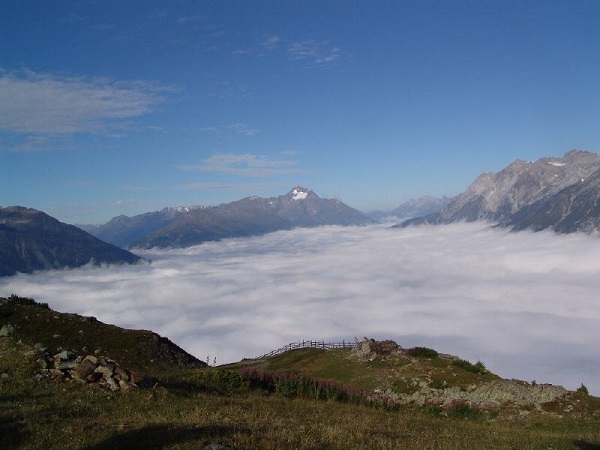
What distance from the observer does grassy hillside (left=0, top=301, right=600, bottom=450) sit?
12.1 metres

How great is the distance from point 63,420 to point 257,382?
497 inches

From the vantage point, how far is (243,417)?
15453 millimetres

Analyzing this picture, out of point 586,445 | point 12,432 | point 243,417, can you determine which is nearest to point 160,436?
point 243,417

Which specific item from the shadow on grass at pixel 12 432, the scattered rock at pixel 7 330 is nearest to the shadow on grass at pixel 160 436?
the shadow on grass at pixel 12 432

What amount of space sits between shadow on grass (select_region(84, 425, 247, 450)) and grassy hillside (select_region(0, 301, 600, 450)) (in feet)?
0.09

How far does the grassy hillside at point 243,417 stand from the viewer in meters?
12.1

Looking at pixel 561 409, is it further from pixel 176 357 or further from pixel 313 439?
pixel 176 357

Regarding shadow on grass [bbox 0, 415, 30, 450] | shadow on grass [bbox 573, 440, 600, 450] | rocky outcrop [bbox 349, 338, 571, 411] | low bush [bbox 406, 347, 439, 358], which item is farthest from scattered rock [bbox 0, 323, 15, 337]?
low bush [bbox 406, 347, 439, 358]

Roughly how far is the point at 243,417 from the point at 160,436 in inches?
159

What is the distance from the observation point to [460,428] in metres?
19.6

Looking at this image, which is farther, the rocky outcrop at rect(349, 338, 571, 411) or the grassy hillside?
the rocky outcrop at rect(349, 338, 571, 411)

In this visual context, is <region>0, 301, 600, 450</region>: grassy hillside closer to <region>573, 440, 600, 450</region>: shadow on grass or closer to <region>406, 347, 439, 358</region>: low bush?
<region>573, 440, 600, 450</region>: shadow on grass

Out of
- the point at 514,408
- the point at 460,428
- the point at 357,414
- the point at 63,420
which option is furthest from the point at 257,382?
the point at 514,408

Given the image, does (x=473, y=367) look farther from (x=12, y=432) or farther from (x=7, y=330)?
(x=7, y=330)
